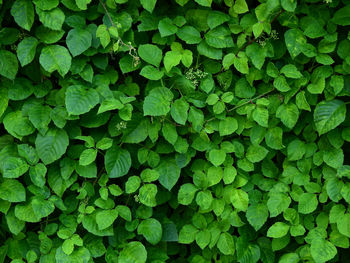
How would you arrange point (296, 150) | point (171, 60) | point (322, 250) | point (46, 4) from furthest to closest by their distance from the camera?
point (296, 150)
point (322, 250)
point (171, 60)
point (46, 4)

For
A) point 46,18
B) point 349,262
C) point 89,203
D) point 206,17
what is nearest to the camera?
point 46,18

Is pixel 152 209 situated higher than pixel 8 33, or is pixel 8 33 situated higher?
pixel 8 33

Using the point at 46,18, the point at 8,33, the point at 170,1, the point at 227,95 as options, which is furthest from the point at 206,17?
the point at 8,33

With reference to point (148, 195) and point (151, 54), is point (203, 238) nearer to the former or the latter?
point (148, 195)

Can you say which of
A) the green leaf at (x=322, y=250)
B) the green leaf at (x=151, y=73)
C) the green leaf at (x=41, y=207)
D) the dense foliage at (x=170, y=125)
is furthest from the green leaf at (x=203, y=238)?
the green leaf at (x=151, y=73)

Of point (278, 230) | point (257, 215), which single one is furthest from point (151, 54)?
point (278, 230)

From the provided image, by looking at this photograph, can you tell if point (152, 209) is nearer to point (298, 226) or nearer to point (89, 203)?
point (89, 203)

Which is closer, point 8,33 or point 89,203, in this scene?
point 8,33
